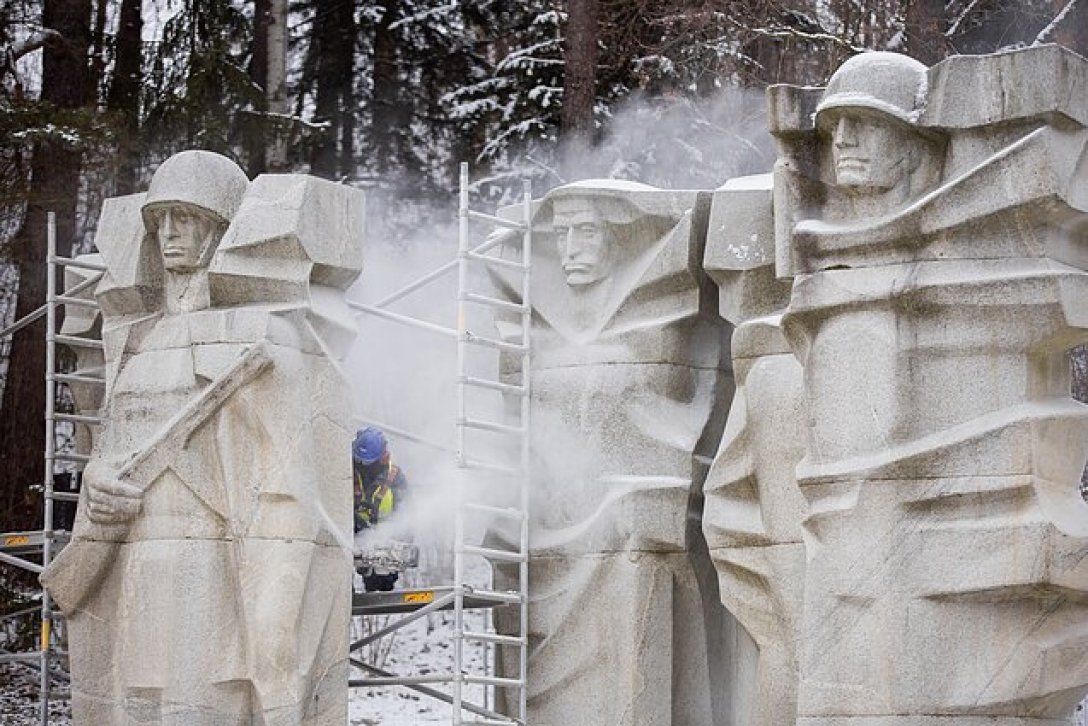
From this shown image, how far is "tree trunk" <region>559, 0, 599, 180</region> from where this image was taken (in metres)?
19.9

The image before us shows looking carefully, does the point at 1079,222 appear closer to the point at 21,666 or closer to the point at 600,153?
the point at 600,153

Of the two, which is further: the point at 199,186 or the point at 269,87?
the point at 269,87

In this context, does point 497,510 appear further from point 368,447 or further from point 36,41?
point 36,41

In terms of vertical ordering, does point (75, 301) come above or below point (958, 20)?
below

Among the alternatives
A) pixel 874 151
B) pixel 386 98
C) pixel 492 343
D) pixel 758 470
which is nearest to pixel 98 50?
pixel 386 98

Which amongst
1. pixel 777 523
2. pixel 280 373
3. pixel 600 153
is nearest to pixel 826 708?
pixel 777 523

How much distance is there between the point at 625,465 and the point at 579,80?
686 cm

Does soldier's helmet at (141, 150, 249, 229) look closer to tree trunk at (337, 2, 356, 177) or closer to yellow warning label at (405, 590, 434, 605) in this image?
yellow warning label at (405, 590, 434, 605)

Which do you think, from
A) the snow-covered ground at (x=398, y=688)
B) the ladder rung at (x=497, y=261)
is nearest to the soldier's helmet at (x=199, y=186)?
the ladder rung at (x=497, y=261)

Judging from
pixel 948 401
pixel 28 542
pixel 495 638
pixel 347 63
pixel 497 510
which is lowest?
pixel 495 638

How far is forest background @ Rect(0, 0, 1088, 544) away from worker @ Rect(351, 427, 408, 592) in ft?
16.1

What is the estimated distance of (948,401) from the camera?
38.2ft

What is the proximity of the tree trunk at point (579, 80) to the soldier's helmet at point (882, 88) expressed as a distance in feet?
26.0

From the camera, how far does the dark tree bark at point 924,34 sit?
17.8m
